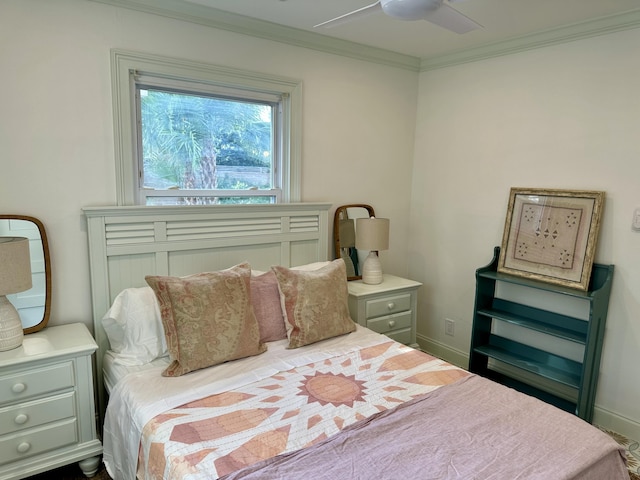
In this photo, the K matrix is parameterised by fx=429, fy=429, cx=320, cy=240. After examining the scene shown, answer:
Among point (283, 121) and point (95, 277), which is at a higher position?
point (283, 121)

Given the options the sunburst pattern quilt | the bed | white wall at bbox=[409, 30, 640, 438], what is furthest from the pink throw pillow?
white wall at bbox=[409, 30, 640, 438]

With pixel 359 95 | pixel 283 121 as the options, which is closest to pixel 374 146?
pixel 359 95

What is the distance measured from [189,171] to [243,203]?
1.26 ft

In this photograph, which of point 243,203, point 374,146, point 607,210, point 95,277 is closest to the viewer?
point 95,277

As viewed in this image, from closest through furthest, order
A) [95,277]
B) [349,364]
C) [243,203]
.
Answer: [349,364]
[95,277]
[243,203]

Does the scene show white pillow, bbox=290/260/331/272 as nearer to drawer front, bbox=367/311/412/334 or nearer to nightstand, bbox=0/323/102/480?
drawer front, bbox=367/311/412/334

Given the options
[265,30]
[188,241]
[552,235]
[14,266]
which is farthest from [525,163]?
[14,266]

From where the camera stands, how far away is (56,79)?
2117 mm

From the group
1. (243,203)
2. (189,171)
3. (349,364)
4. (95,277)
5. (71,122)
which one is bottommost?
(349,364)

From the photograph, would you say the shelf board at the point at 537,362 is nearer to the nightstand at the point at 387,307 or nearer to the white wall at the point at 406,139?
the white wall at the point at 406,139

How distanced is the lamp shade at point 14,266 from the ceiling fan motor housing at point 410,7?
Answer: 182 cm

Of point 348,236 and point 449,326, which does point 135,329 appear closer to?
point 348,236

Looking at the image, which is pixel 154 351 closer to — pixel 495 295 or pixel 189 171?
pixel 189 171

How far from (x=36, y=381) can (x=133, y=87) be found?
5.03ft
